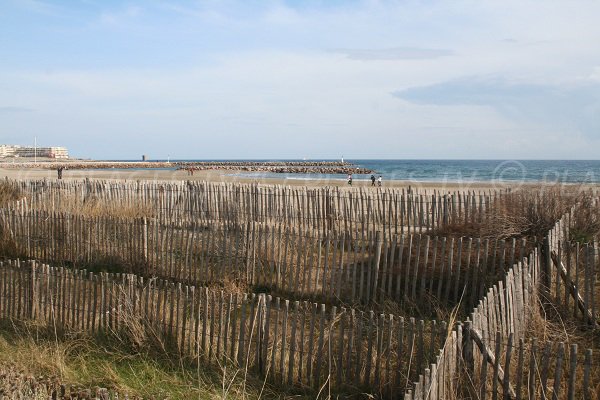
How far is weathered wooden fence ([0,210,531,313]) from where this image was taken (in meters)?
7.79

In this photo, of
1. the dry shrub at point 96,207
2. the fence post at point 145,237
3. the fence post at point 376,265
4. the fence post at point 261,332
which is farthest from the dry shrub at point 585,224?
the dry shrub at point 96,207

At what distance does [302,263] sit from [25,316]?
3.96 metres

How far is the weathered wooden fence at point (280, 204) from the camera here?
12125 millimetres

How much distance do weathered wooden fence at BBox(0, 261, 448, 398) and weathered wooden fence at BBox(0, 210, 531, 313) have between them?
6.50 feet

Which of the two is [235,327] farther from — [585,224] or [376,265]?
[585,224]

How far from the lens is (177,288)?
6020 mm

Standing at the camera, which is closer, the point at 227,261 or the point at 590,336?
the point at 590,336

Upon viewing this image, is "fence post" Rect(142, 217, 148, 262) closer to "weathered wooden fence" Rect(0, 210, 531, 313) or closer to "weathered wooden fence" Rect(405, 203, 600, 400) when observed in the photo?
"weathered wooden fence" Rect(0, 210, 531, 313)

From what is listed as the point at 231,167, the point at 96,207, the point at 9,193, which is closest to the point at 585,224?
the point at 96,207

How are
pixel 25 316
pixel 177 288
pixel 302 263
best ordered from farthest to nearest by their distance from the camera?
pixel 302 263 < pixel 25 316 < pixel 177 288

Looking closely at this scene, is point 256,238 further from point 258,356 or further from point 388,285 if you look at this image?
point 258,356

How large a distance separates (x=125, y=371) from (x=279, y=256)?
342 cm

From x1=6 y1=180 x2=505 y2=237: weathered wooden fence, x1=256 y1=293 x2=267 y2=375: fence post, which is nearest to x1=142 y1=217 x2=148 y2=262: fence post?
x1=6 y1=180 x2=505 y2=237: weathered wooden fence

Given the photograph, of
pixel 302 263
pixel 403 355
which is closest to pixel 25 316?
pixel 302 263
